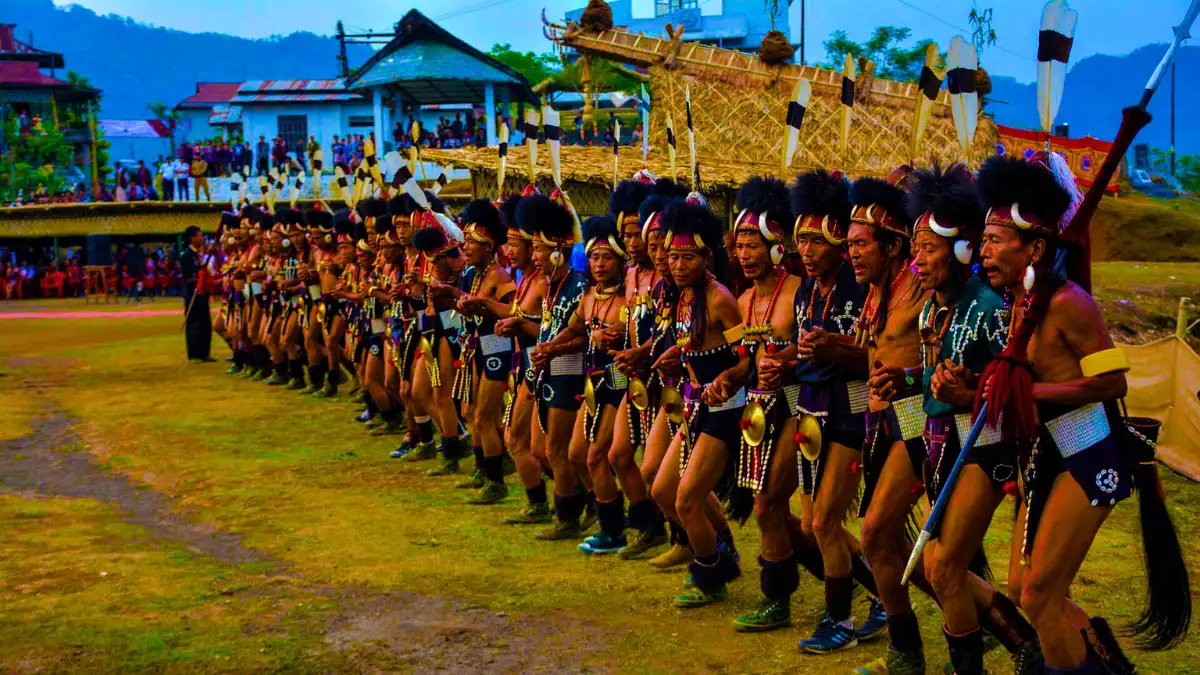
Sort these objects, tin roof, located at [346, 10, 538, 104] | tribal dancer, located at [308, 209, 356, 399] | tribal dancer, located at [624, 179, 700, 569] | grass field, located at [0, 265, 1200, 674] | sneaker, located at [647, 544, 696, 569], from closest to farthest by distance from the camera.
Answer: grass field, located at [0, 265, 1200, 674] → tribal dancer, located at [624, 179, 700, 569] → sneaker, located at [647, 544, 696, 569] → tribal dancer, located at [308, 209, 356, 399] → tin roof, located at [346, 10, 538, 104]

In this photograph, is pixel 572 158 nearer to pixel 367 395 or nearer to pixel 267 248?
pixel 267 248

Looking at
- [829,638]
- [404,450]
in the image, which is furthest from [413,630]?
[404,450]

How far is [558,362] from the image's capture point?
812 cm

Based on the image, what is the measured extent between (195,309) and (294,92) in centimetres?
4031

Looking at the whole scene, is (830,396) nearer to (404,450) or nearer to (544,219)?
(544,219)

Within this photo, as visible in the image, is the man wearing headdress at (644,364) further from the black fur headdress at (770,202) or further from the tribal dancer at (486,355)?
the tribal dancer at (486,355)

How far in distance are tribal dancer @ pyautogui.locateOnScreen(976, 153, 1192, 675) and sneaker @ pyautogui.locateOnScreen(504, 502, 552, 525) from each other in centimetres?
441

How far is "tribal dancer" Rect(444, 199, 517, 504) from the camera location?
926 centimetres

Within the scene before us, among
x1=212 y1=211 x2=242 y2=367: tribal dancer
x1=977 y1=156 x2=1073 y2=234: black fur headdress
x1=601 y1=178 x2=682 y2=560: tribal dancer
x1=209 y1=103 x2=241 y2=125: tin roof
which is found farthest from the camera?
x1=209 y1=103 x2=241 y2=125: tin roof

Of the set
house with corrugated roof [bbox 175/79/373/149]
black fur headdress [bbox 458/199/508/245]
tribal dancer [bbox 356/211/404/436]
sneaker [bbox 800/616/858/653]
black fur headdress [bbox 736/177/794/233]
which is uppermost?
house with corrugated roof [bbox 175/79/373/149]

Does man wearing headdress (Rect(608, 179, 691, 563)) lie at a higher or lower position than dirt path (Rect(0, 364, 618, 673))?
higher

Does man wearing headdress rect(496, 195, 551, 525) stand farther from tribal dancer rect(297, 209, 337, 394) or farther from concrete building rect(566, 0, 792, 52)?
concrete building rect(566, 0, 792, 52)

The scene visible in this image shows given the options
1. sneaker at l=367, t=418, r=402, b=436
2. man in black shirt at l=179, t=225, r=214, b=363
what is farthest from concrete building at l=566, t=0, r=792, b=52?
sneaker at l=367, t=418, r=402, b=436

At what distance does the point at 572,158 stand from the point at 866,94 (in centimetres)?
456
